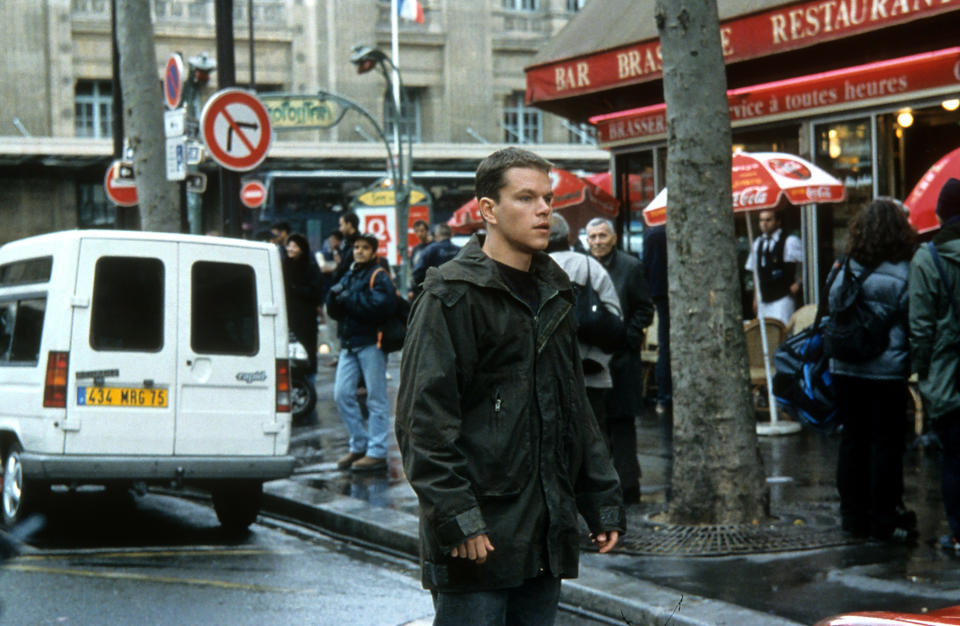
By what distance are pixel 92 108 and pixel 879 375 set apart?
3751 cm

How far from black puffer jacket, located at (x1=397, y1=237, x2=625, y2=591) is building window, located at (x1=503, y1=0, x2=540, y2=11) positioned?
43.3 meters

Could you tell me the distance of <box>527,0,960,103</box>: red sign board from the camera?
11586 millimetres

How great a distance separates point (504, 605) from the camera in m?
3.65

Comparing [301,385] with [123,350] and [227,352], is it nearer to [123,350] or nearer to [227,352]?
[227,352]

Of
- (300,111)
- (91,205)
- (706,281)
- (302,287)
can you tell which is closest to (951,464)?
(706,281)

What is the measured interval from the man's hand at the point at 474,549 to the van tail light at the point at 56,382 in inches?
221

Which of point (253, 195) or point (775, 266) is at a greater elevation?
point (253, 195)

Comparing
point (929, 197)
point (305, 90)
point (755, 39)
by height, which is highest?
point (305, 90)

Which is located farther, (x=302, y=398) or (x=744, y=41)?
(x=302, y=398)

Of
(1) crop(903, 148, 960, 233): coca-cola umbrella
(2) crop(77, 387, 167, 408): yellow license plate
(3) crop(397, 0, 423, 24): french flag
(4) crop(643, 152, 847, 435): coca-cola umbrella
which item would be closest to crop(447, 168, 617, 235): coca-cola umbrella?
(4) crop(643, 152, 847, 435): coca-cola umbrella

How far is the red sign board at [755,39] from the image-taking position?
1159cm

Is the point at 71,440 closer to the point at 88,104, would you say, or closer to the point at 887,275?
the point at 887,275

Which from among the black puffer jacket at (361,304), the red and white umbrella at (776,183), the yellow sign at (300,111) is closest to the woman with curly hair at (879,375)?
the red and white umbrella at (776,183)

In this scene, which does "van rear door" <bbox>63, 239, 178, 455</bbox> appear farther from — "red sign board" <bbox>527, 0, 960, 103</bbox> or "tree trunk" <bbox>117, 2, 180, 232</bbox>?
"tree trunk" <bbox>117, 2, 180, 232</bbox>
